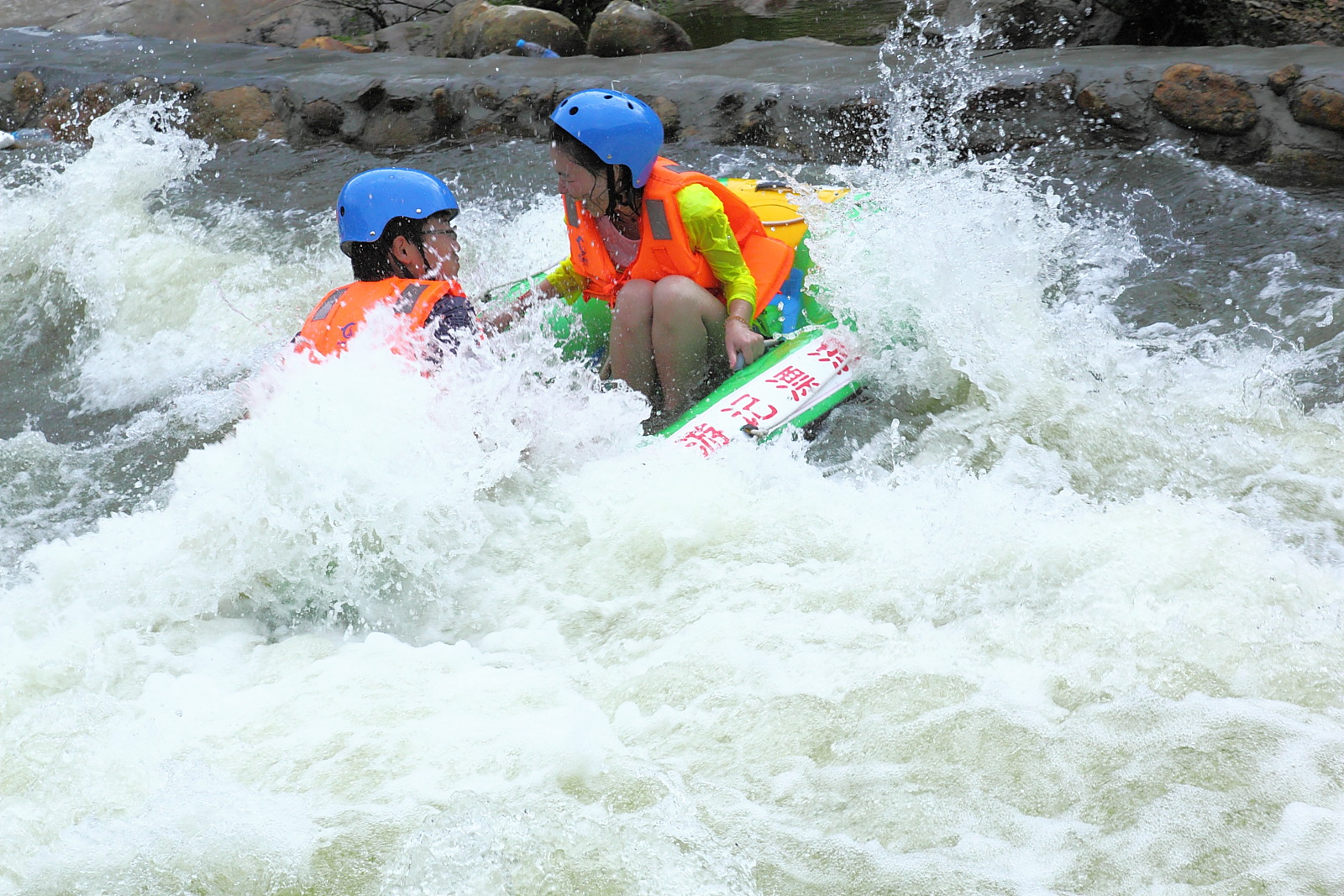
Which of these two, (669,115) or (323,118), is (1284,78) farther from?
(323,118)

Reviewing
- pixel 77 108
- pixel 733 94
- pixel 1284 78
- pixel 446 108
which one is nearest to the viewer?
pixel 1284 78

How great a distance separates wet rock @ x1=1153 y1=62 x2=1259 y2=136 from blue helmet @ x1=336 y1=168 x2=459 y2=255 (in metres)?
4.32

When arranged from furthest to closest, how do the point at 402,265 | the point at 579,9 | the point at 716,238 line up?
1. the point at 579,9
2. the point at 716,238
3. the point at 402,265

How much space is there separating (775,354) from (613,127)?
1052 millimetres

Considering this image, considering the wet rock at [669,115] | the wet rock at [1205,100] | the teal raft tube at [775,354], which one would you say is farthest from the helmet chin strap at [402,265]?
the wet rock at [1205,100]

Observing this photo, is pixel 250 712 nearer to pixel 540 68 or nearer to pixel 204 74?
pixel 540 68

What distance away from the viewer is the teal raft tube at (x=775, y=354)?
3979 mm

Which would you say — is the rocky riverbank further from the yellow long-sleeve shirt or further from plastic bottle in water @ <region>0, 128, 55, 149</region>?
the yellow long-sleeve shirt

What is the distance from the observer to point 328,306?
3.84 metres

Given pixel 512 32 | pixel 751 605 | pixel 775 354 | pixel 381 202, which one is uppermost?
pixel 512 32

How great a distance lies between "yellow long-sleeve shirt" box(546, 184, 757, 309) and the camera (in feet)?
13.3

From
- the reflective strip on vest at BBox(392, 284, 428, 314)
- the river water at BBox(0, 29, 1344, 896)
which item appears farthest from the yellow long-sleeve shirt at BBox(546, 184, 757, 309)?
the reflective strip on vest at BBox(392, 284, 428, 314)

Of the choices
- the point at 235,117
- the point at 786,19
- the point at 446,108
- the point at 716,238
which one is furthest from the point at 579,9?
the point at 716,238

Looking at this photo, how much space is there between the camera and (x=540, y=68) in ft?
26.8
